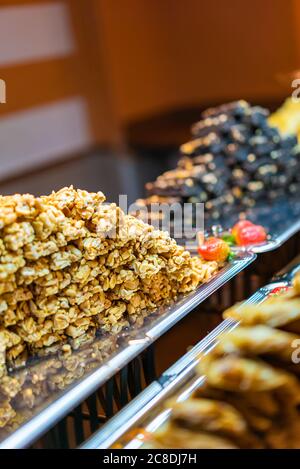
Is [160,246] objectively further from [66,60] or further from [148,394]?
[66,60]

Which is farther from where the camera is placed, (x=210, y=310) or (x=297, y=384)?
(x=210, y=310)

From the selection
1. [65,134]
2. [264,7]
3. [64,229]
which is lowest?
[65,134]

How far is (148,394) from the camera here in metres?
1.19

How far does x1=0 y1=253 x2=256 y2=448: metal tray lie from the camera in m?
1.04

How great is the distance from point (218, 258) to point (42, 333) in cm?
54

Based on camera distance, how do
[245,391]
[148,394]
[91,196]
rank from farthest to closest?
[91,196]
[148,394]
[245,391]

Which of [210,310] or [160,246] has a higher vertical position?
[160,246]

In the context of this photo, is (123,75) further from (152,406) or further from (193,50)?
(152,406)

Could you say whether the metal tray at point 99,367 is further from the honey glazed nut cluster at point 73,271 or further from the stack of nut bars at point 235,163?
the stack of nut bars at point 235,163

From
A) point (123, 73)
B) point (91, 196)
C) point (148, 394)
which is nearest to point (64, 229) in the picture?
point (91, 196)

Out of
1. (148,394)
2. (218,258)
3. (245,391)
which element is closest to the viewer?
(245,391)

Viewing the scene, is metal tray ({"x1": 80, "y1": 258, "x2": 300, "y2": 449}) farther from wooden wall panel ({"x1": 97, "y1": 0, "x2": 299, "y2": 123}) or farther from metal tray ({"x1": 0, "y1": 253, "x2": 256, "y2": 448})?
wooden wall panel ({"x1": 97, "y1": 0, "x2": 299, "y2": 123})

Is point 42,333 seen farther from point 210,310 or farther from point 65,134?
point 65,134

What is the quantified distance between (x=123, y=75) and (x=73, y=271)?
3340 mm
